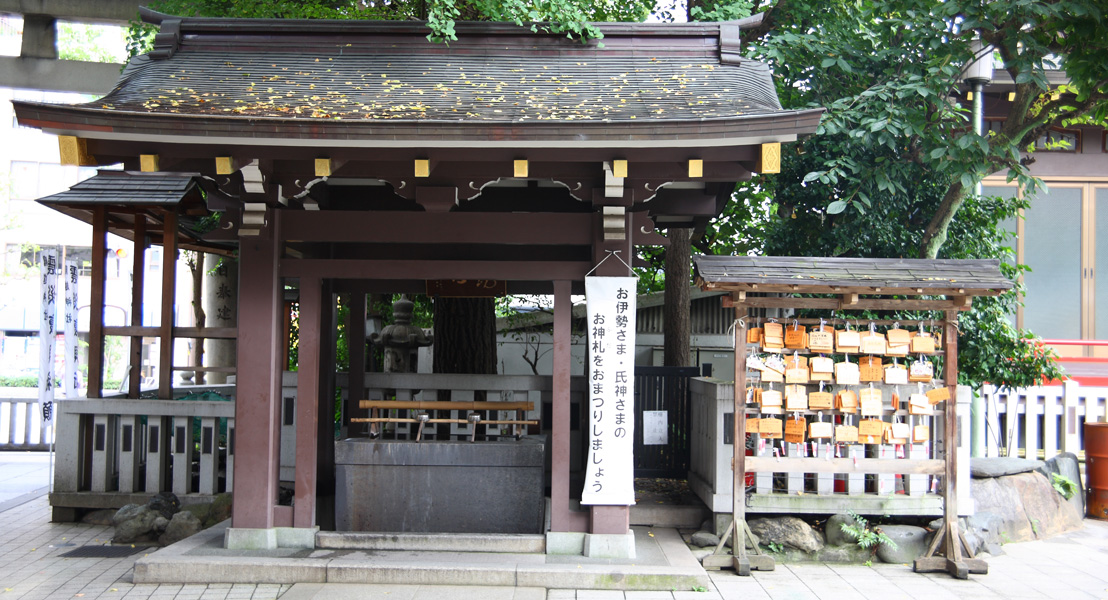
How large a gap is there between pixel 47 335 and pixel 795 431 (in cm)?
859

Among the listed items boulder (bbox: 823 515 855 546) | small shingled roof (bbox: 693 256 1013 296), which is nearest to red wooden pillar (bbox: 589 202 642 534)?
small shingled roof (bbox: 693 256 1013 296)

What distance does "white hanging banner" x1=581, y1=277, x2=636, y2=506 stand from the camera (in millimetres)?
6852

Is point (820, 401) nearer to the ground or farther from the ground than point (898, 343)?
nearer to the ground

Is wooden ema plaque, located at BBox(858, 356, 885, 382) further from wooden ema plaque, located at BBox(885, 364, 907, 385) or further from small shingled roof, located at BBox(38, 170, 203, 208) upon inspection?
small shingled roof, located at BBox(38, 170, 203, 208)

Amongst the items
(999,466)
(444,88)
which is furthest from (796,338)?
(444,88)

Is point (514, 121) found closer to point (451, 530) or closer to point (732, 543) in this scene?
point (451, 530)

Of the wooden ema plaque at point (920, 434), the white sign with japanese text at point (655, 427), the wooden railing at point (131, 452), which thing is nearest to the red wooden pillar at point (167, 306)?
the wooden railing at point (131, 452)

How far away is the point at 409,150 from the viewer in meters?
6.45

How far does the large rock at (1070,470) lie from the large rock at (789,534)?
4089 mm

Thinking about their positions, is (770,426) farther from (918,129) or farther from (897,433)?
(918,129)

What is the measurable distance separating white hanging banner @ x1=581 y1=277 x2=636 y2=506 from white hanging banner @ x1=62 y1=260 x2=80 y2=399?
Answer: 21.4 ft

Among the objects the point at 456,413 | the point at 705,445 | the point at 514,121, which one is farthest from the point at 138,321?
the point at 705,445

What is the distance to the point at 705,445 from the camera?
827 centimetres

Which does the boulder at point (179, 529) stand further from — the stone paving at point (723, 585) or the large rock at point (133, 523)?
the stone paving at point (723, 585)
